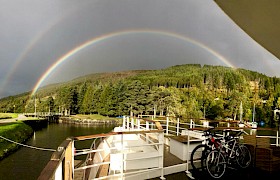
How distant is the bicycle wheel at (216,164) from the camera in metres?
4.65

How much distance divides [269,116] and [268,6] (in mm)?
70707

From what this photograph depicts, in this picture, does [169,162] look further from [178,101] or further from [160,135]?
[178,101]

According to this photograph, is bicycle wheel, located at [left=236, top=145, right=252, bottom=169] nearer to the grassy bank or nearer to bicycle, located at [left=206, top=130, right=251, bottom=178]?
bicycle, located at [left=206, top=130, right=251, bottom=178]

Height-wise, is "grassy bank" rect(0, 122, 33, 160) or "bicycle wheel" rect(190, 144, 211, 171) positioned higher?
"bicycle wheel" rect(190, 144, 211, 171)

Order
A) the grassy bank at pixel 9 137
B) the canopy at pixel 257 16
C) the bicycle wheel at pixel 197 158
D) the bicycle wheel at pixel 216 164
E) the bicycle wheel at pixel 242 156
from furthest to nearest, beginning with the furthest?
the grassy bank at pixel 9 137 < the bicycle wheel at pixel 242 156 < the bicycle wheel at pixel 197 158 < the bicycle wheel at pixel 216 164 < the canopy at pixel 257 16

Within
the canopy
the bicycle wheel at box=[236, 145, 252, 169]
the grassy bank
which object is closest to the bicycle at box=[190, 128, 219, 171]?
the bicycle wheel at box=[236, 145, 252, 169]

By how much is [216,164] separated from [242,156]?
0.79m

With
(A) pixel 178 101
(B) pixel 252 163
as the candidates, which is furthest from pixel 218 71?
(B) pixel 252 163

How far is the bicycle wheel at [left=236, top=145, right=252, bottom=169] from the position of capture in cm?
509

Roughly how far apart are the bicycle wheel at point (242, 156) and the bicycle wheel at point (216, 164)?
19.7 inches

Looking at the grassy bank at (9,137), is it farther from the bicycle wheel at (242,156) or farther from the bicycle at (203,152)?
the bicycle wheel at (242,156)

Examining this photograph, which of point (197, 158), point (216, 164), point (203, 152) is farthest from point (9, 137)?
point (216, 164)

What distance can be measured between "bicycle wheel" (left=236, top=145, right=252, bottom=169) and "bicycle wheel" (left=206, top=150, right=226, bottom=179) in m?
0.50

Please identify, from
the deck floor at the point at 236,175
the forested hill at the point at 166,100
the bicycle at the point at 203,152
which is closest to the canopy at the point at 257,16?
the bicycle at the point at 203,152
